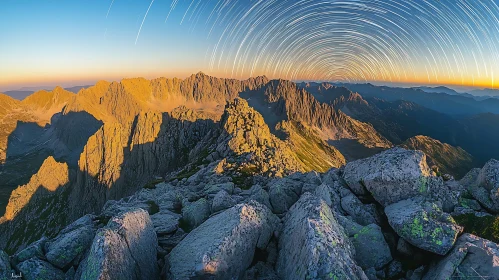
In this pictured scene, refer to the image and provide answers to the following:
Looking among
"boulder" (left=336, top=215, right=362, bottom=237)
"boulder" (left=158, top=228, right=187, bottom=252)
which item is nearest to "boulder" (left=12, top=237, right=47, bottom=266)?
"boulder" (left=158, top=228, right=187, bottom=252)

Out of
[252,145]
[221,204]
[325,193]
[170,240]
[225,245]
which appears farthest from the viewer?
[252,145]

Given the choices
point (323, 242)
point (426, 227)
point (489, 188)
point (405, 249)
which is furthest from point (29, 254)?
→ point (489, 188)

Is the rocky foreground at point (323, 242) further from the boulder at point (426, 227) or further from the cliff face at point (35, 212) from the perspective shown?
the cliff face at point (35, 212)

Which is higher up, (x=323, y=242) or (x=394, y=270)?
(x=323, y=242)

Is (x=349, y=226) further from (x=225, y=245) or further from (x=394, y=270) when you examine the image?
(x=225, y=245)

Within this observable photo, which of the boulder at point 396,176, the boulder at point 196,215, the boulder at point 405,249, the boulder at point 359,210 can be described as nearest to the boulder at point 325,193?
the boulder at point 359,210

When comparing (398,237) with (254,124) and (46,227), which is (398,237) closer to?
(254,124)
